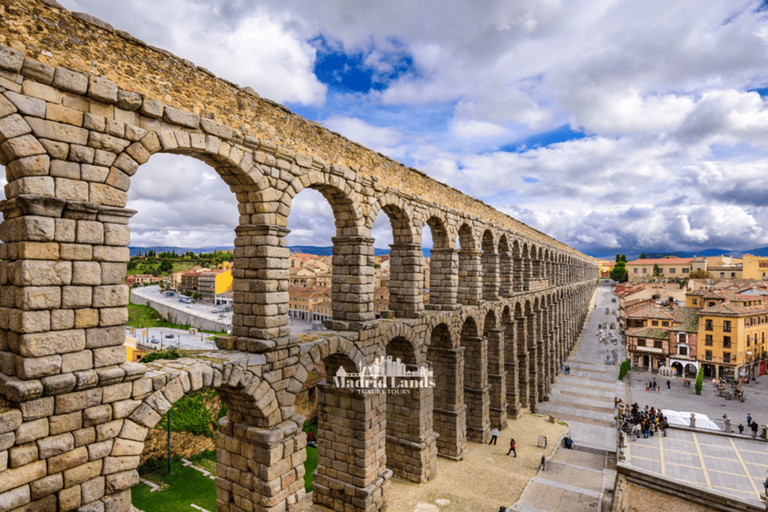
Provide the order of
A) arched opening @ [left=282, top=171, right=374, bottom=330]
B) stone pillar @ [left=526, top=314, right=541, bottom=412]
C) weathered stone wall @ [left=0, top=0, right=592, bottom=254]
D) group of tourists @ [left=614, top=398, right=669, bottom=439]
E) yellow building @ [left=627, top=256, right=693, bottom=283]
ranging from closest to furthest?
weathered stone wall @ [left=0, top=0, right=592, bottom=254] → arched opening @ [left=282, top=171, right=374, bottom=330] → group of tourists @ [left=614, top=398, right=669, bottom=439] → stone pillar @ [left=526, top=314, right=541, bottom=412] → yellow building @ [left=627, top=256, right=693, bottom=283]

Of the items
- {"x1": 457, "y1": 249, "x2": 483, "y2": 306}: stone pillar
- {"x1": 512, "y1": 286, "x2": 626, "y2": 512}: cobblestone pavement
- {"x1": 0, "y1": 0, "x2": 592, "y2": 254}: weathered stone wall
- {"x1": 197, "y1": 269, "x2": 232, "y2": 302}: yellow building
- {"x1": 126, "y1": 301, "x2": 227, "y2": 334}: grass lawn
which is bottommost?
{"x1": 512, "y1": 286, "x2": 626, "y2": 512}: cobblestone pavement

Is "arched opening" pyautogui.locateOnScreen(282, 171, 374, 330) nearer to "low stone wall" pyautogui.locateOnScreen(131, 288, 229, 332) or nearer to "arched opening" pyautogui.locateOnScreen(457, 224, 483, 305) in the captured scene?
"arched opening" pyautogui.locateOnScreen(457, 224, 483, 305)

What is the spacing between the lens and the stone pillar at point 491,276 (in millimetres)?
24188

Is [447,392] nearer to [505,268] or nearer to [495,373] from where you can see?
[495,373]

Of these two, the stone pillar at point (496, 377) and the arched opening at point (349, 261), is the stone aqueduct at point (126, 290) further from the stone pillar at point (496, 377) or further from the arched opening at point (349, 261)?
the stone pillar at point (496, 377)

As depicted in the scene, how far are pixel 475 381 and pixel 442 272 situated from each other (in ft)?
21.8

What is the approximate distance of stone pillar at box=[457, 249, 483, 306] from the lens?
21.3m

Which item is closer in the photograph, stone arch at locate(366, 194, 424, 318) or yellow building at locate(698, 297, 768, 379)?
stone arch at locate(366, 194, 424, 318)

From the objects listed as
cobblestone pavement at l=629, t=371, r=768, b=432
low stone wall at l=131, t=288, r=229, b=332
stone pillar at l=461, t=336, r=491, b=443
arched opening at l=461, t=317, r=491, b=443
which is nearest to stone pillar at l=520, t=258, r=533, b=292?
stone pillar at l=461, t=336, r=491, b=443

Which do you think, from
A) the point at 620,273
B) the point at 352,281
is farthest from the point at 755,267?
the point at 352,281

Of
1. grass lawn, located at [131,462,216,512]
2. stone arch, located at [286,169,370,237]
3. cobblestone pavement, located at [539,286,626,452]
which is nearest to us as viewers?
stone arch, located at [286,169,370,237]

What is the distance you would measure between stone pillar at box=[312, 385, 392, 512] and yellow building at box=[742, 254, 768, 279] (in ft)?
293

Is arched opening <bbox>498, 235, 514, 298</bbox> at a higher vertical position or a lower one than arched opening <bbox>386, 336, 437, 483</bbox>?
higher

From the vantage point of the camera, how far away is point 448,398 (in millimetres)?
19344
